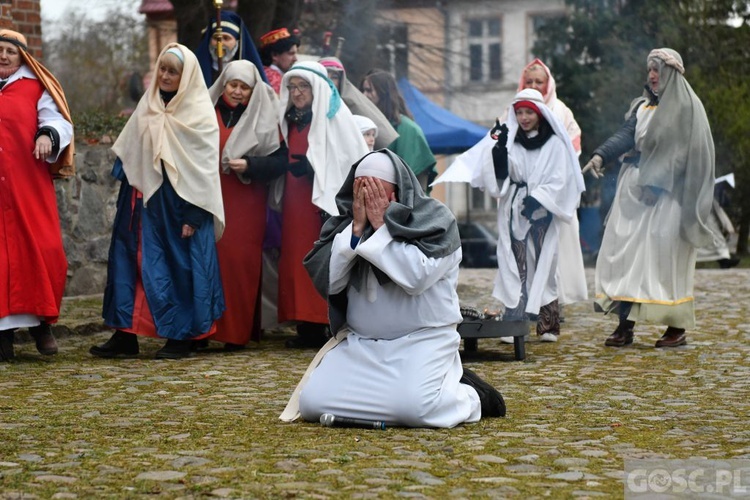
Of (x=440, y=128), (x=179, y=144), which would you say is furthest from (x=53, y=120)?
(x=440, y=128)

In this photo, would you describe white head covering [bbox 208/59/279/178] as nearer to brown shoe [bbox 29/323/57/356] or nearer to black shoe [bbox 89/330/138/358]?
black shoe [bbox 89/330/138/358]

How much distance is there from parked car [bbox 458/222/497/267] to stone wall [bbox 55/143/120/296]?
14029 mm

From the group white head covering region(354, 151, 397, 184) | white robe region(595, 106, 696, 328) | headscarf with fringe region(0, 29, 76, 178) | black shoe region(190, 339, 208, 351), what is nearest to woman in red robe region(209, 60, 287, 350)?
black shoe region(190, 339, 208, 351)

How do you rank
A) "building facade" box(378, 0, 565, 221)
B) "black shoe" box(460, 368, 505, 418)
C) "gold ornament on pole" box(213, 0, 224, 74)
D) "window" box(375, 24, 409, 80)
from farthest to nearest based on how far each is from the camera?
1. "building facade" box(378, 0, 565, 221)
2. "window" box(375, 24, 409, 80)
3. "gold ornament on pole" box(213, 0, 224, 74)
4. "black shoe" box(460, 368, 505, 418)

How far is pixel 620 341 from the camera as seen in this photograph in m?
9.53

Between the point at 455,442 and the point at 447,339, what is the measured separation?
74cm

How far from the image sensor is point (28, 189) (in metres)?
8.62

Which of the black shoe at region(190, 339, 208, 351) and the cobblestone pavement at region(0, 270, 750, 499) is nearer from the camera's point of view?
the cobblestone pavement at region(0, 270, 750, 499)

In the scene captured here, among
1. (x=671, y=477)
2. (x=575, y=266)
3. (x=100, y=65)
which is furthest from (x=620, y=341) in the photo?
(x=100, y=65)

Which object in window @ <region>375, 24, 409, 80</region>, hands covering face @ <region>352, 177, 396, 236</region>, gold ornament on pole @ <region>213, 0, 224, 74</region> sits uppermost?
window @ <region>375, 24, 409, 80</region>

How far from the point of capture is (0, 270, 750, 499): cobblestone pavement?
473cm

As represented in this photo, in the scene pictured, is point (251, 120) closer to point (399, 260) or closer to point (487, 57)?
point (399, 260)

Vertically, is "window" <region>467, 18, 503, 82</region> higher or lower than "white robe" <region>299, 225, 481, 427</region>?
higher

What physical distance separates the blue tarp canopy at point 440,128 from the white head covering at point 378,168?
496 inches
